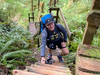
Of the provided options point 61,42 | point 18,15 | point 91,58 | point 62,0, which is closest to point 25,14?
point 18,15

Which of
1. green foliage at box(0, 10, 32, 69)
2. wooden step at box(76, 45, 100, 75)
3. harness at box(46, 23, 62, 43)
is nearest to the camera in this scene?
wooden step at box(76, 45, 100, 75)

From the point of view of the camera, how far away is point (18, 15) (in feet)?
62.3

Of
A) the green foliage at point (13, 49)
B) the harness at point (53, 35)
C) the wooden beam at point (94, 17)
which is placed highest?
the wooden beam at point (94, 17)

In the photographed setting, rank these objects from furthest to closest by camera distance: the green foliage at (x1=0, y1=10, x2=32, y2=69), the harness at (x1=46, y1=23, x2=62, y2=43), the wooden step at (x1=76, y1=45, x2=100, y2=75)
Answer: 1. the harness at (x1=46, y1=23, x2=62, y2=43)
2. the green foliage at (x1=0, y1=10, x2=32, y2=69)
3. the wooden step at (x1=76, y1=45, x2=100, y2=75)

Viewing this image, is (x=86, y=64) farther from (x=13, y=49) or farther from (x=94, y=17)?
(x=13, y=49)

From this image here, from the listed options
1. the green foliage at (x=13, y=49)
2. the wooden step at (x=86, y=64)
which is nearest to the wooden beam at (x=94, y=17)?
the wooden step at (x=86, y=64)

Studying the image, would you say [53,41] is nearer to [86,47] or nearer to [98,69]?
[86,47]

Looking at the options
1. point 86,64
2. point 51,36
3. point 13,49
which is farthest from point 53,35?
point 13,49

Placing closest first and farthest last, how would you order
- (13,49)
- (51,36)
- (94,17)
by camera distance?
1. (94,17)
2. (51,36)
3. (13,49)

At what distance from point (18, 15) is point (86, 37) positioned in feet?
63.2

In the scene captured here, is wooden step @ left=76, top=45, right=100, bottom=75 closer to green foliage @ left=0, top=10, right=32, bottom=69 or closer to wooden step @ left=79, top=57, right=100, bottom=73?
wooden step @ left=79, top=57, right=100, bottom=73

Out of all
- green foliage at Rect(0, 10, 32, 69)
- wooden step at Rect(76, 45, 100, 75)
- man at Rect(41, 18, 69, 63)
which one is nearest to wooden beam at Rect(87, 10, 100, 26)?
wooden step at Rect(76, 45, 100, 75)

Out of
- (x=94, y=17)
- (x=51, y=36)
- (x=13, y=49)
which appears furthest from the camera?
(x=13, y=49)

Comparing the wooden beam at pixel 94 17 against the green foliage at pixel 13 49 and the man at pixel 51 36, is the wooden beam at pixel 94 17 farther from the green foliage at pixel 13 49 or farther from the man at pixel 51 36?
the green foliage at pixel 13 49
